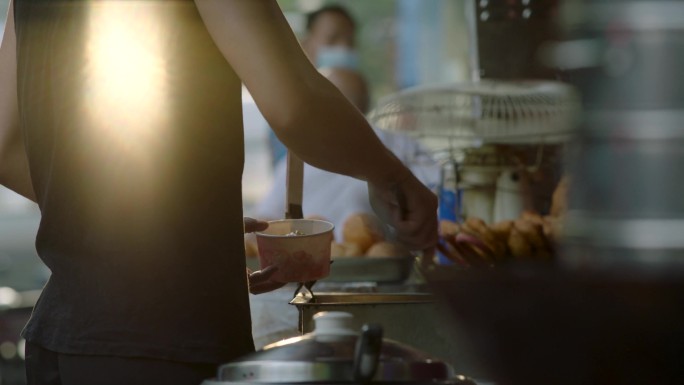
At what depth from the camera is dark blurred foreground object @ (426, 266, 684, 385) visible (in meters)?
2.42

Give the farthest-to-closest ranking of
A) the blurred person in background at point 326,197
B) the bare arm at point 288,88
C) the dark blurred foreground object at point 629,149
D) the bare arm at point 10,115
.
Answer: the dark blurred foreground object at point 629,149, the blurred person in background at point 326,197, the bare arm at point 10,115, the bare arm at point 288,88

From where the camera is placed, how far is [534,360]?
2951 millimetres

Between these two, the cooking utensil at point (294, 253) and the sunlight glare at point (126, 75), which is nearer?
the sunlight glare at point (126, 75)

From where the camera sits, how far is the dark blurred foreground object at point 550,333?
2418 mm

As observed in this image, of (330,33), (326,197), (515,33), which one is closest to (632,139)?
(326,197)

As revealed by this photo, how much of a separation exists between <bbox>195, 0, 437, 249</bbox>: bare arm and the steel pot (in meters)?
0.30

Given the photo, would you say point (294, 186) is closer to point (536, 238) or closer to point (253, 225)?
point (253, 225)

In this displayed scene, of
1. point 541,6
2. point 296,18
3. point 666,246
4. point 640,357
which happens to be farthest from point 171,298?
point 296,18

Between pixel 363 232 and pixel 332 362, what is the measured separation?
2431 mm

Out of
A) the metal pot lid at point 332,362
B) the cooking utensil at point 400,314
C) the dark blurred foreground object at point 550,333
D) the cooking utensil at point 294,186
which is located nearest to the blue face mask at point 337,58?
the dark blurred foreground object at point 550,333

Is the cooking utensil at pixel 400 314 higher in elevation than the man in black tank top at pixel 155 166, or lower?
lower

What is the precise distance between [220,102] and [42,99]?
28cm

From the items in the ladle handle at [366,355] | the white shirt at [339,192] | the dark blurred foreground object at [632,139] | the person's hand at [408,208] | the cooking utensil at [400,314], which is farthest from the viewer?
the dark blurred foreground object at [632,139]

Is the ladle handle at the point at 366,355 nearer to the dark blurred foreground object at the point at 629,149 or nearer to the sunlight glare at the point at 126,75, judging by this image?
the sunlight glare at the point at 126,75
